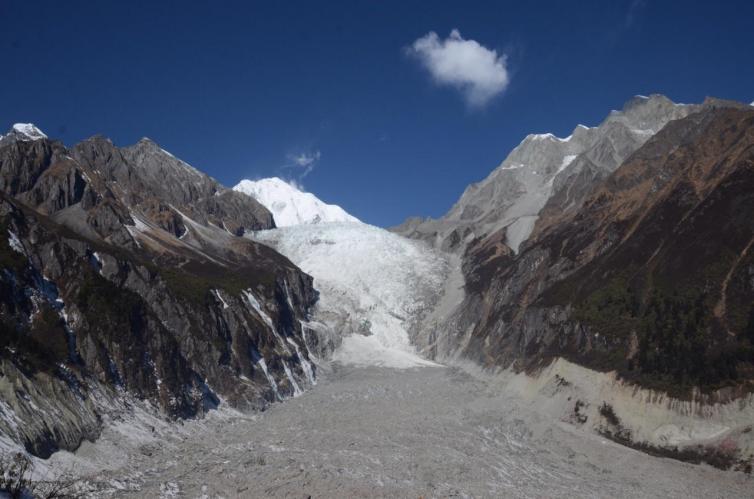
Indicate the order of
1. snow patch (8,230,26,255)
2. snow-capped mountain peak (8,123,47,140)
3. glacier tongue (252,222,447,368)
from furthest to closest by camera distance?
snow-capped mountain peak (8,123,47,140), glacier tongue (252,222,447,368), snow patch (8,230,26,255)

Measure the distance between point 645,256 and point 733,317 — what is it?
20.7m

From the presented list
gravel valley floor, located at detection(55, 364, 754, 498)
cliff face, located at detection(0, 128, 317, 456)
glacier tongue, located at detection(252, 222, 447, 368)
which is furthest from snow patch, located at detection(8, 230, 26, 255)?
glacier tongue, located at detection(252, 222, 447, 368)

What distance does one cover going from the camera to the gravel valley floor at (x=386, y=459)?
36.8 meters

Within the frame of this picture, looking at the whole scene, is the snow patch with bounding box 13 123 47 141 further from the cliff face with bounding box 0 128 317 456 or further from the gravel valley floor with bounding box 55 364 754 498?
the gravel valley floor with bounding box 55 364 754 498

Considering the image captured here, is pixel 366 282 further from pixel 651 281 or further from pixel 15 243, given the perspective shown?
pixel 15 243

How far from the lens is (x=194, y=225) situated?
5123 inches

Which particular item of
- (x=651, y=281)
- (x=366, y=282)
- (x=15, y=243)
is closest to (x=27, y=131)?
(x=366, y=282)

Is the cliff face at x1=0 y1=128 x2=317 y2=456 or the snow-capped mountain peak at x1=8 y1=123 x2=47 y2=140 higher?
the snow-capped mountain peak at x1=8 y1=123 x2=47 y2=140

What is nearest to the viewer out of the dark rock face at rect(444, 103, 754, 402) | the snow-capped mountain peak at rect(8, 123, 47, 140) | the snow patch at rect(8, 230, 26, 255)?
the snow patch at rect(8, 230, 26, 255)

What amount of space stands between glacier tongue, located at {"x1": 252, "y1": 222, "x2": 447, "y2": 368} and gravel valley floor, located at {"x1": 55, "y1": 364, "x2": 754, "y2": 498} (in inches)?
1513

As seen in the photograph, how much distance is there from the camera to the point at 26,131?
15862 cm

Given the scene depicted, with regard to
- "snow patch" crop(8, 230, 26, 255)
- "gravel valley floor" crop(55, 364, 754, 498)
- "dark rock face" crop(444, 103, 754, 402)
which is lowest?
"gravel valley floor" crop(55, 364, 754, 498)

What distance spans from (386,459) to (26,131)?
149722mm

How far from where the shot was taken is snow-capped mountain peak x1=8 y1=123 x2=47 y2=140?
149 m
